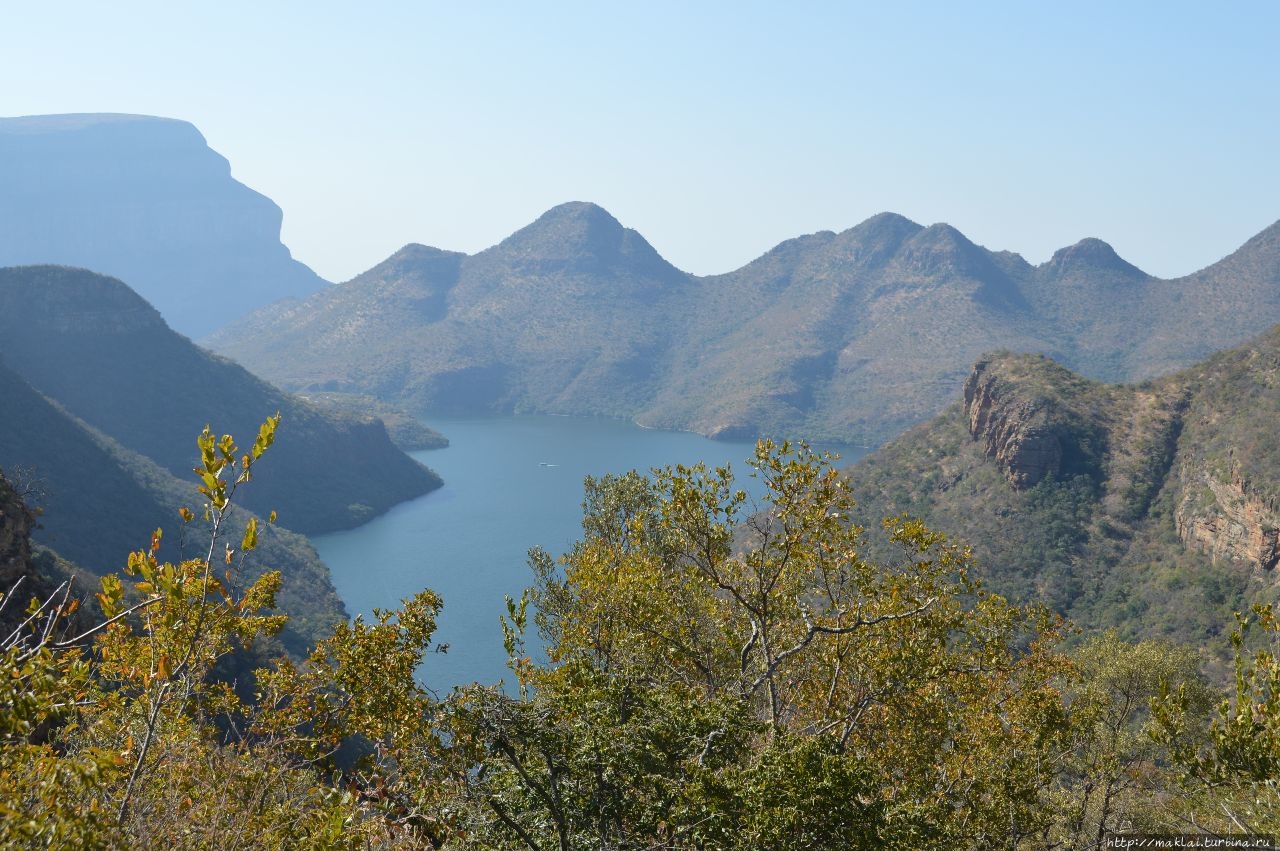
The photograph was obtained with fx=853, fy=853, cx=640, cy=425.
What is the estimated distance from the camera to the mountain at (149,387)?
11388 centimetres

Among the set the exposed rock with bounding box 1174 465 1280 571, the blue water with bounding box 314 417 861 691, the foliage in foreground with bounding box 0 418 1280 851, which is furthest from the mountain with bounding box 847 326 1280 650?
the foliage in foreground with bounding box 0 418 1280 851

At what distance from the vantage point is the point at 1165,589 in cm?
5734

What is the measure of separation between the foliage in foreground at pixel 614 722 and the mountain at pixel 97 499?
184 feet

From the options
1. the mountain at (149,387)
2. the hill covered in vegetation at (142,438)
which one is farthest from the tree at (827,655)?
the mountain at (149,387)

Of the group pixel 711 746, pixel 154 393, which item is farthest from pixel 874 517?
pixel 154 393

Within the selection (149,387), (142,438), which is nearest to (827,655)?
(142,438)

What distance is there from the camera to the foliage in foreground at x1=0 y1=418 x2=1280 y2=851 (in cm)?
724

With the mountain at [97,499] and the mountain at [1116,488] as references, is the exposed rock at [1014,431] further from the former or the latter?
the mountain at [97,499]

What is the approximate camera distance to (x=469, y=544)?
5153 inches

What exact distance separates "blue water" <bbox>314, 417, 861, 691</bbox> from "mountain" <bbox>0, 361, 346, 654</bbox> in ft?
40.8

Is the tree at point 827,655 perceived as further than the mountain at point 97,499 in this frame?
No

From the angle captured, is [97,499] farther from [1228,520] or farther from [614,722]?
[1228,520]

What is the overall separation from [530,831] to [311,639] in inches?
2747

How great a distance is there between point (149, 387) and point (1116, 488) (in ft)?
394
